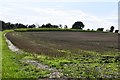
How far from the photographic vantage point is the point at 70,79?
704 inches

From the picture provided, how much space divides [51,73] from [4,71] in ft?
9.31

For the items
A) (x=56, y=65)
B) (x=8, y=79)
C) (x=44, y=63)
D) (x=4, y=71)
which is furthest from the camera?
(x=44, y=63)

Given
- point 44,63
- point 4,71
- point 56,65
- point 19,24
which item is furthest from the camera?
point 19,24

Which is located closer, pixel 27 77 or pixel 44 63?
pixel 27 77

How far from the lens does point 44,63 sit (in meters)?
25.7

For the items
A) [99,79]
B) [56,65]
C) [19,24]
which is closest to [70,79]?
[99,79]

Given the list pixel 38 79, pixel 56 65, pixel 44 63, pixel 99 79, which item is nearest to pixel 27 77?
pixel 38 79

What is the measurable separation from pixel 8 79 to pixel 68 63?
8.86 m

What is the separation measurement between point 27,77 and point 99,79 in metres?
3.90

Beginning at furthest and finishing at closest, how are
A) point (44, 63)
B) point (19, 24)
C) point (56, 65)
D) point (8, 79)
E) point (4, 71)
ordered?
1. point (19, 24)
2. point (44, 63)
3. point (56, 65)
4. point (4, 71)
5. point (8, 79)

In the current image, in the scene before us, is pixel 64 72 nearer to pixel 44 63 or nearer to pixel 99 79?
pixel 99 79

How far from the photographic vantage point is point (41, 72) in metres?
20.3

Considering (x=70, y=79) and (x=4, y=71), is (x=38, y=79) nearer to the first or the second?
(x=70, y=79)

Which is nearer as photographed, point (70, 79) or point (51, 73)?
point (70, 79)
